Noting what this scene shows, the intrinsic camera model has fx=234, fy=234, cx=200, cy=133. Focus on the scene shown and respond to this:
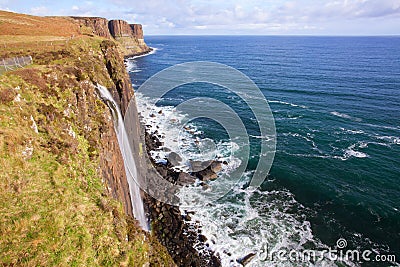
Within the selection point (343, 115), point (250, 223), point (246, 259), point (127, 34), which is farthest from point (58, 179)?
point (127, 34)

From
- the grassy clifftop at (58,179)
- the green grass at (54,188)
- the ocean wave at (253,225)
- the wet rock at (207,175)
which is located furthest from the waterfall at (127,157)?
the wet rock at (207,175)

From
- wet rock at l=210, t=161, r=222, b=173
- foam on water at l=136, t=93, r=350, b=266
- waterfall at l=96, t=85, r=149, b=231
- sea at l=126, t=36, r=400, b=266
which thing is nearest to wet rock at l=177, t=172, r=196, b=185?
foam on water at l=136, t=93, r=350, b=266

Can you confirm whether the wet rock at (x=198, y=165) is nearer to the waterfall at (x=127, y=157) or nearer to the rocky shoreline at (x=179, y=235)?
the rocky shoreline at (x=179, y=235)

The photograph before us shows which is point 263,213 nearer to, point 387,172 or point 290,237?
point 290,237

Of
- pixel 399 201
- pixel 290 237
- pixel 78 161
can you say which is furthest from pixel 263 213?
pixel 78 161

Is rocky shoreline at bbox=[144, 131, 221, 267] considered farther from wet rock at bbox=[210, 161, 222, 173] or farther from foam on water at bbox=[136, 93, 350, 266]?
wet rock at bbox=[210, 161, 222, 173]

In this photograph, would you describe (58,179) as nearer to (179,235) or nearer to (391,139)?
(179,235)
